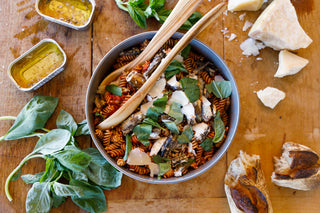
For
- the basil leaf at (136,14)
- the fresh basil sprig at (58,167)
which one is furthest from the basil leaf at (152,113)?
the basil leaf at (136,14)

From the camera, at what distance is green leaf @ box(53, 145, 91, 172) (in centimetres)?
142

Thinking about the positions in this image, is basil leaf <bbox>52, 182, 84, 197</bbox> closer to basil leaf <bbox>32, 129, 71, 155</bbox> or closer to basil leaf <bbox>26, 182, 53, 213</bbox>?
basil leaf <bbox>26, 182, 53, 213</bbox>

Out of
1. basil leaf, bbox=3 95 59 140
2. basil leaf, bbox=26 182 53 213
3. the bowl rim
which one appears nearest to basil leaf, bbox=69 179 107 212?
basil leaf, bbox=26 182 53 213

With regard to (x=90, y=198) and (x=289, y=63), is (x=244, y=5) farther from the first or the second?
(x=90, y=198)

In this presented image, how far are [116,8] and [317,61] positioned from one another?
44.8 inches

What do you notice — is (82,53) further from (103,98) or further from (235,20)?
(235,20)

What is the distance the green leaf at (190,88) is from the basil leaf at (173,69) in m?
0.05

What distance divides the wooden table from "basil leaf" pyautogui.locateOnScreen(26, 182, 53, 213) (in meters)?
0.15

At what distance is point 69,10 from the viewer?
165 cm

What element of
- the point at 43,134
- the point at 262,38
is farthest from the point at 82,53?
the point at 262,38

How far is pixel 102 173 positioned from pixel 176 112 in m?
0.48

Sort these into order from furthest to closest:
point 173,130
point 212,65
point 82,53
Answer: point 82,53
point 212,65
point 173,130

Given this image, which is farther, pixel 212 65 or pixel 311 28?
pixel 311 28

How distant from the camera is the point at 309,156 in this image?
5.08 ft
